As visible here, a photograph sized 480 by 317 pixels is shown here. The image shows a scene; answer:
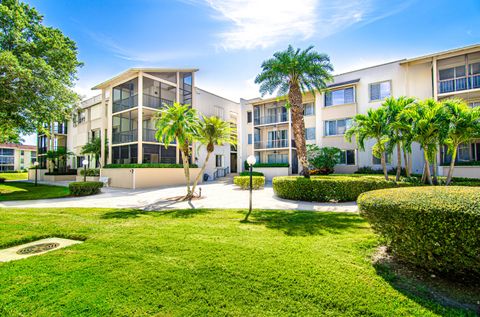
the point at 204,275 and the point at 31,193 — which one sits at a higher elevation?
the point at 204,275

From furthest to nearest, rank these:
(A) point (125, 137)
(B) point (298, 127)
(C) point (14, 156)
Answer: (C) point (14, 156) < (A) point (125, 137) < (B) point (298, 127)

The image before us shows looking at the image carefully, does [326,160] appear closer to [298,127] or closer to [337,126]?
[337,126]

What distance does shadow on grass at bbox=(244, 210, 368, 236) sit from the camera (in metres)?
6.34

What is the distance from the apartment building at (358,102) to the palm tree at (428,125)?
13.2 ft

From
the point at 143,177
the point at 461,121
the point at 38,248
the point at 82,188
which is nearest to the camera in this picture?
the point at 38,248

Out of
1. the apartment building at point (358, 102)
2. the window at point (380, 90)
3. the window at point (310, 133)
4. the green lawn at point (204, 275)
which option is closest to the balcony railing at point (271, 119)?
the apartment building at point (358, 102)

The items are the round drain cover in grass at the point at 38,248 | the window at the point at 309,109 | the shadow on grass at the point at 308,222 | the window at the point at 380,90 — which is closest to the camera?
the round drain cover in grass at the point at 38,248

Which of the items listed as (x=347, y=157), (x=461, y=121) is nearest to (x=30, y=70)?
(x=461, y=121)

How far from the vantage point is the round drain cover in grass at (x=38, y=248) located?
4961 mm

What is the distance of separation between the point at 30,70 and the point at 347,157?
2622 cm

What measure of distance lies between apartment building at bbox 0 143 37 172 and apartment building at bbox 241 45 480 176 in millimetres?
65391

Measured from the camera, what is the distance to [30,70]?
47.5ft

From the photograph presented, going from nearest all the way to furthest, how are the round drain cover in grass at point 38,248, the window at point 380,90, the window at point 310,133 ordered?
1. the round drain cover in grass at point 38,248
2. the window at point 380,90
3. the window at point 310,133

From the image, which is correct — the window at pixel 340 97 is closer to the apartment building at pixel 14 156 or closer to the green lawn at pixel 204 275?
Answer: the green lawn at pixel 204 275
